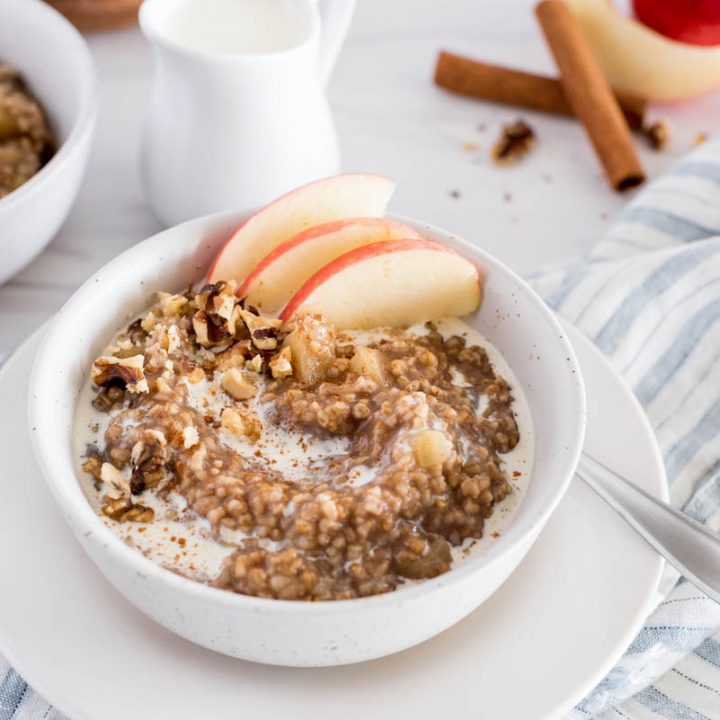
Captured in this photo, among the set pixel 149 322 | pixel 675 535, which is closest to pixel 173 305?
pixel 149 322

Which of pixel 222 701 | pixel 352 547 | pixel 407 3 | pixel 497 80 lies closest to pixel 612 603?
pixel 352 547

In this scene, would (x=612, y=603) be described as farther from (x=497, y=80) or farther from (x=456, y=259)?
(x=497, y=80)

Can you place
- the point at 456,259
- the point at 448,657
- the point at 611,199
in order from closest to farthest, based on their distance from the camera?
1. the point at 448,657
2. the point at 456,259
3. the point at 611,199

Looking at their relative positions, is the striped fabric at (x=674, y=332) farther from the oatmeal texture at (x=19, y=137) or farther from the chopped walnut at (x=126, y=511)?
the oatmeal texture at (x=19, y=137)

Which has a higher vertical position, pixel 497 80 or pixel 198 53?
pixel 198 53

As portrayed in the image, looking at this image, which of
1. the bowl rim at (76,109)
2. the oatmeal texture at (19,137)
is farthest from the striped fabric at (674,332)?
the oatmeal texture at (19,137)

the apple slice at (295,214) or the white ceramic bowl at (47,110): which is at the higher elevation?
the apple slice at (295,214)

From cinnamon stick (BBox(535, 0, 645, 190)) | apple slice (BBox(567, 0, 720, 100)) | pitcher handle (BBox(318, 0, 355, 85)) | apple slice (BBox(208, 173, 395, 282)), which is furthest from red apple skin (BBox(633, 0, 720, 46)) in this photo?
apple slice (BBox(208, 173, 395, 282))
